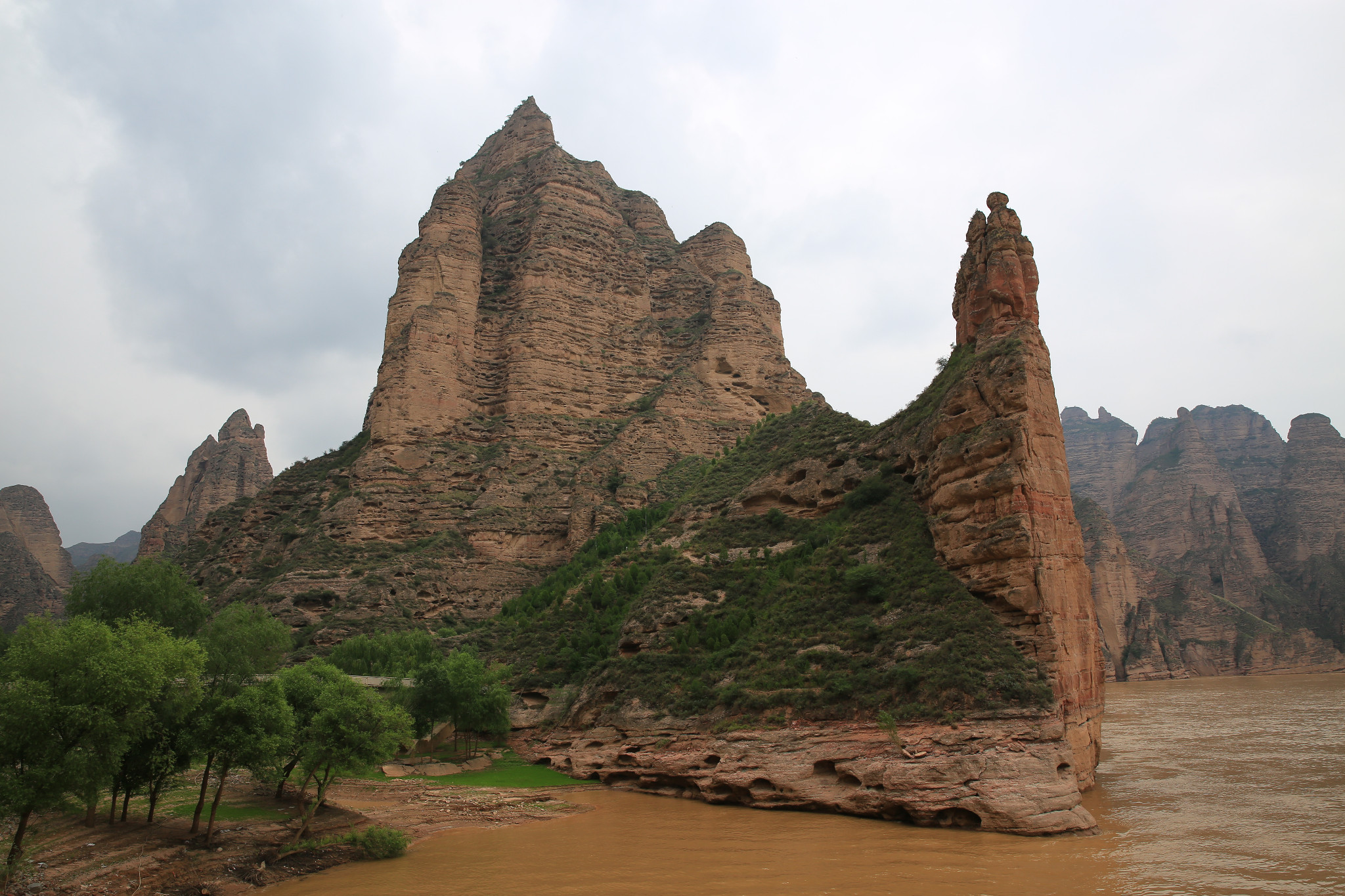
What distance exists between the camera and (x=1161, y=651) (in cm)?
9431

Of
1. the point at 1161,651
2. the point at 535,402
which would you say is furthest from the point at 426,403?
the point at 1161,651

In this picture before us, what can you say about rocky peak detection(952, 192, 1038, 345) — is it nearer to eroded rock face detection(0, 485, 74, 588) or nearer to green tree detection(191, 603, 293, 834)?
green tree detection(191, 603, 293, 834)

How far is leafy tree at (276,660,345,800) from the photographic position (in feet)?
57.1

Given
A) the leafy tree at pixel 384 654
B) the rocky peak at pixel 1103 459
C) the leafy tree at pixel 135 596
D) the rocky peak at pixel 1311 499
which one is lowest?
the leafy tree at pixel 384 654

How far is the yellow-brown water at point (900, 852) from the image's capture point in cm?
1337

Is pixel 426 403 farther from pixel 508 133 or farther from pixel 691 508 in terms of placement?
pixel 508 133

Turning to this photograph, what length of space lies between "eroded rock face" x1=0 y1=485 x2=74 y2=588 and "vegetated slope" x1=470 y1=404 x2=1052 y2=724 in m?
84.4

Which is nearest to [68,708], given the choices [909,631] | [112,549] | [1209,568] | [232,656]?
[232,656]

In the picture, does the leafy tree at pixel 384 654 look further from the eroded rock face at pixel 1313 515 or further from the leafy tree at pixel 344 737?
the eroded rock face at pixel 1313 515

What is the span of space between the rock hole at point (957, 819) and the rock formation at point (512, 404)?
3106cm

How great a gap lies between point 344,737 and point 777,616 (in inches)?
620

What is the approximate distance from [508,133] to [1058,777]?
83.1 metres

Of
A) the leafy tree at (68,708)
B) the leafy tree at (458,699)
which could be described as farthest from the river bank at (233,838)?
the leafy tree at (458,699)

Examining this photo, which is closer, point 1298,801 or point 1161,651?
point 1298,801
